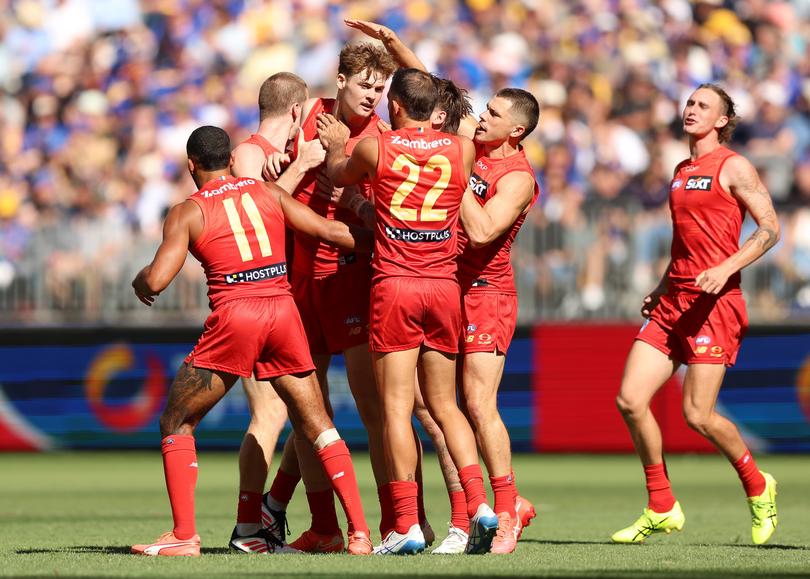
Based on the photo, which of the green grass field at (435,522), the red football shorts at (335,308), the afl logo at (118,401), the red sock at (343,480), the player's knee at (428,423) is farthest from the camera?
the afl logo at (118,401)

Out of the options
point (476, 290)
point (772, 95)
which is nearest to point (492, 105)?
point (476, 290)

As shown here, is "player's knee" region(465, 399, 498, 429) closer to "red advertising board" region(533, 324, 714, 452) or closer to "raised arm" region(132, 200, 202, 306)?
"raised arm" region(132, 200, 202, 306)

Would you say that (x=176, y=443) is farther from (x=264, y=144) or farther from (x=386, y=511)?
(x=264, y=144)

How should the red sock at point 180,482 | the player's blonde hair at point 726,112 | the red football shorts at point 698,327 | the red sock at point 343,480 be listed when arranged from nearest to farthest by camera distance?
1. the red sock at point 180,482
2. the red sock at point 343,480
3. the red football shorts at point 698,327
4. the player's blonde hair at point 726,112

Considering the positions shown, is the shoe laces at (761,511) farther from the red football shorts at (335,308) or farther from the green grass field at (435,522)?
the red football shorts at (335,308)

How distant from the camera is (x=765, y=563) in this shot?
25.3 ft

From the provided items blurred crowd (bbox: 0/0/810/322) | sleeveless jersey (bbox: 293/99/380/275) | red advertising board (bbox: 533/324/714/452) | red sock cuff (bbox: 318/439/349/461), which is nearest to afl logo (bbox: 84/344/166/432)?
blurred crowd (bbox: 0/0/810/322)

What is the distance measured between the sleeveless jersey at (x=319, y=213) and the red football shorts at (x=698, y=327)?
2.05 metres

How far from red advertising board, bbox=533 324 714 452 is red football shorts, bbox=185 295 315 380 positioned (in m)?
8.85

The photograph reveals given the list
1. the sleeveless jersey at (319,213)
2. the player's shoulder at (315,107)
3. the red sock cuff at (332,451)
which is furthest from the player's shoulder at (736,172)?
the red sock cuff at (332,451)

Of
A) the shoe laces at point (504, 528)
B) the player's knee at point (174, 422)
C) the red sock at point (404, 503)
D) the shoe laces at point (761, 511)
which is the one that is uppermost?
the player's knee at point (174, 422)

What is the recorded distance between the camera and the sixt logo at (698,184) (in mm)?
9398

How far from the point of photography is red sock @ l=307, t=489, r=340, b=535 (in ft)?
28.7

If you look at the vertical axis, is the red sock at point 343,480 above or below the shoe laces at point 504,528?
above
